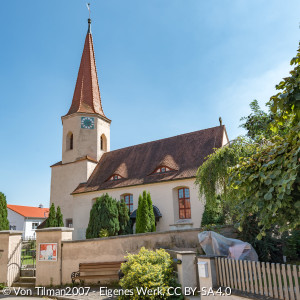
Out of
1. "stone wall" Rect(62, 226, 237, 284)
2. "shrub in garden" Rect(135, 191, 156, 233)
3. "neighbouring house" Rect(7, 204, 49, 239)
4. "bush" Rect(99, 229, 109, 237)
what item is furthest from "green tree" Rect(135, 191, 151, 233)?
A: "neighbouring house" Rect(7, 204, 49, 239)

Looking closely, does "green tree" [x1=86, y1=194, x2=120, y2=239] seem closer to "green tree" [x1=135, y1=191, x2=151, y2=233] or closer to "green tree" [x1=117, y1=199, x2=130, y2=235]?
"green tree" [x1=117, y1=199, x2=130, y2=235]

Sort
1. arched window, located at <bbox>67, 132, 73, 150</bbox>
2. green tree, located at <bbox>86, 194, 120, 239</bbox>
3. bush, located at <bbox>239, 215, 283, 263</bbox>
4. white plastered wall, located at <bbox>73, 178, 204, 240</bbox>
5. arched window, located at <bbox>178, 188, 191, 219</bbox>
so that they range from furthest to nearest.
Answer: arched window, located at <bbox>67, 132, 73, 150</bbox> < arched window, located at <bbox>178, 188, 191, 219</bbox> < white plastered wall, located at <bbox>73, 178, 204, 240</bbox> < green tree, located at <bbox>86, 194, 120, 239</bbox> < bush, located at <bbox>239, 215, 283, 263</bbox>

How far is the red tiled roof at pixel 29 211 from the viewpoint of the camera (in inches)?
1906

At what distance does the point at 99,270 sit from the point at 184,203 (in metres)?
10.1

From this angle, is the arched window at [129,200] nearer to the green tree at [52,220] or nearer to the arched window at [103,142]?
the green tree at [52,220]

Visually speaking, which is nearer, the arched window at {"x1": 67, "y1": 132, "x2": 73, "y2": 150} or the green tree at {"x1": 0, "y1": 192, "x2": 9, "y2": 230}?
the green tree at {"x1": 0, "y1": 192, "x2": 9, "y2": 230}

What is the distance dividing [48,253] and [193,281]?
6.41 metres

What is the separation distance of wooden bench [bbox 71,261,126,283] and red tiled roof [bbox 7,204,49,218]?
1618 inches

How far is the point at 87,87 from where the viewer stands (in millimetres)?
29219

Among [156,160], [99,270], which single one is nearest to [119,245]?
[99,270]

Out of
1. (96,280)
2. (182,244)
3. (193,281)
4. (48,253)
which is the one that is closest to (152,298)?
(193,281)

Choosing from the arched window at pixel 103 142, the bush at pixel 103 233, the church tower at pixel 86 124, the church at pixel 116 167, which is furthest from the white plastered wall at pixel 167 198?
the arched window at pixel 103 142

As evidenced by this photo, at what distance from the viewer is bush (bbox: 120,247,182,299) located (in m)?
7.70

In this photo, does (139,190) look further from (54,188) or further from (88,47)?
(88,47)
